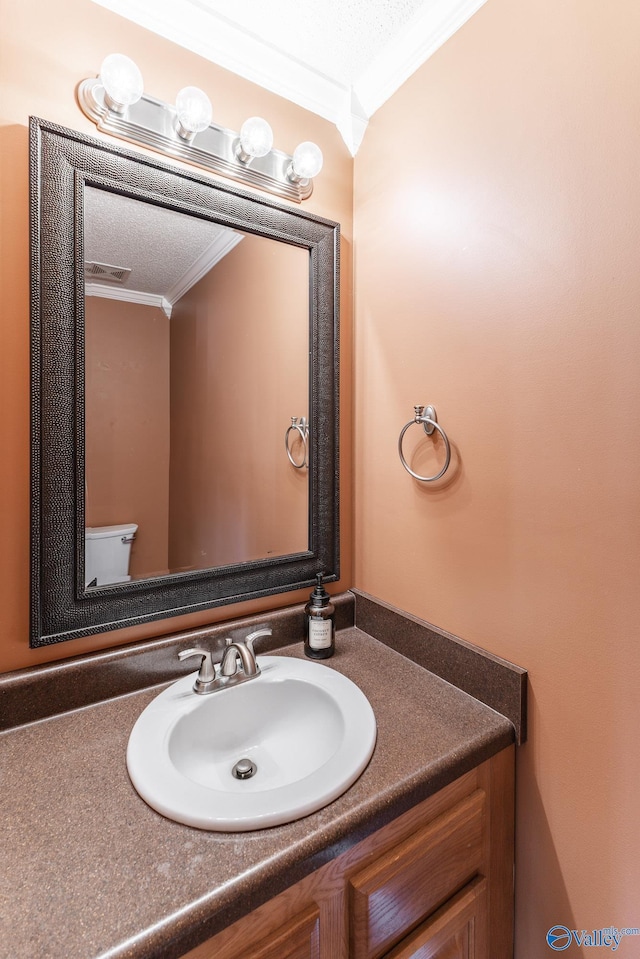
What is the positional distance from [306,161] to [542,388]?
882 mm

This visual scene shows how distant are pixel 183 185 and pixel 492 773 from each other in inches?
58.5

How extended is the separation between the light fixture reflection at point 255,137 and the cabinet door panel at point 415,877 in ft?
5.04

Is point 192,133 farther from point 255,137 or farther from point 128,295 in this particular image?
point 128,295

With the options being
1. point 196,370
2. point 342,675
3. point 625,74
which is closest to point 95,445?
point 196,370

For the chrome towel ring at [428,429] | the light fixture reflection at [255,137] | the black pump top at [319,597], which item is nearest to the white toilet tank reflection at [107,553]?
the black pump top at [319,597]

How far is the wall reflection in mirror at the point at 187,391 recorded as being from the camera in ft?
3.33

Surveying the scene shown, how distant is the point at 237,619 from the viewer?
47.1 inches

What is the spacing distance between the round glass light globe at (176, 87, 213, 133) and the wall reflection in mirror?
0.63ft

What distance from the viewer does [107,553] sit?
3.37ft

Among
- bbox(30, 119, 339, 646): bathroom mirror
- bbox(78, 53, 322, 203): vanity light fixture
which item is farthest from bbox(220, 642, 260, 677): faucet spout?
bbox(78, 53, 322, 203): vanity light fixture

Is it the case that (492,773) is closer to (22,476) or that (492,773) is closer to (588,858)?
(588,858)

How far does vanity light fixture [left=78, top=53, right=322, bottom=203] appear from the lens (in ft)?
3.11

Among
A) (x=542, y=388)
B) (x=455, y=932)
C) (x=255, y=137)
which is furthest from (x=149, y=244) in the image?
(x=455, y=932)

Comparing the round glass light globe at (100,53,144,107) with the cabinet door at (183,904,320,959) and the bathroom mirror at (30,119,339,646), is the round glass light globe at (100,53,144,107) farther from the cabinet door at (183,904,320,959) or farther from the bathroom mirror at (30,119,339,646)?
the cabinet door at (183,904,320,959)
